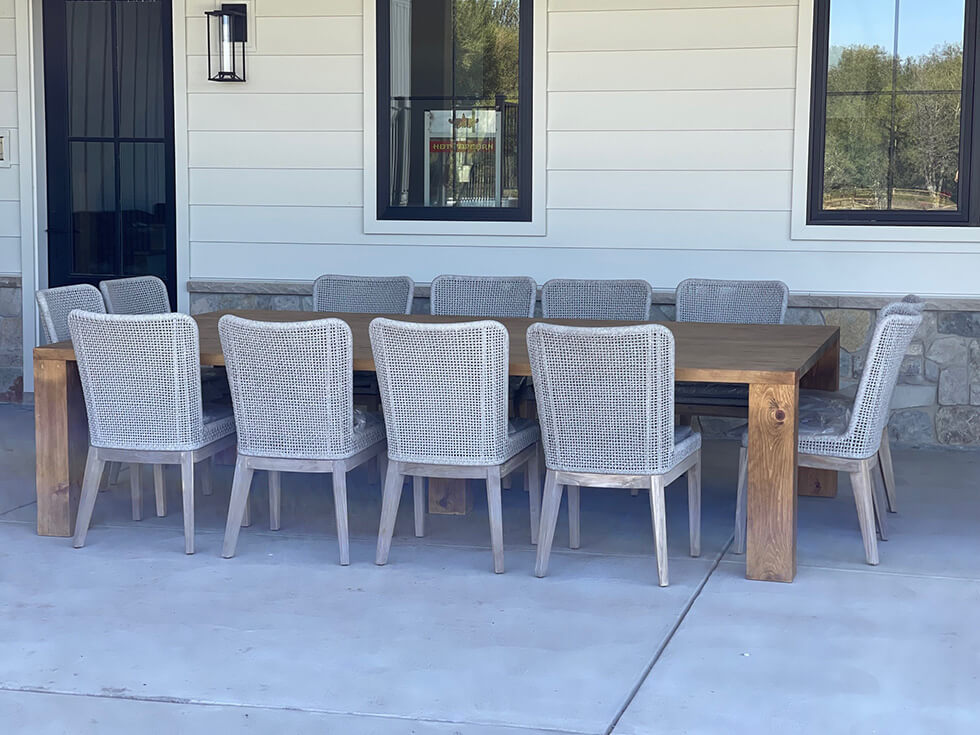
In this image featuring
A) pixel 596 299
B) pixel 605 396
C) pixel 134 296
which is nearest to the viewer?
pixel 605 396

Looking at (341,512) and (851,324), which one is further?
(851,324)

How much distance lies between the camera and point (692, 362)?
398 cm

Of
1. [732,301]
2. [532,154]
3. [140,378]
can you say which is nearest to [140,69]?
[532,154]

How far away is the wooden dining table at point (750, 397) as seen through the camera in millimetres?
3812

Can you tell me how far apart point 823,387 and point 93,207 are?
4015 millimetres

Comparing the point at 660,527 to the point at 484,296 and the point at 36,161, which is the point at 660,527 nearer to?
the point at 484,296

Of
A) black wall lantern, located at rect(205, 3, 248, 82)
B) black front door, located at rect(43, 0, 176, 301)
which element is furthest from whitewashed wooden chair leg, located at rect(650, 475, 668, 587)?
black front door, located at rect(43, 0, 176, 301)

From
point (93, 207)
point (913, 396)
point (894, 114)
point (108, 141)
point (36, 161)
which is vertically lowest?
point (913, 396)

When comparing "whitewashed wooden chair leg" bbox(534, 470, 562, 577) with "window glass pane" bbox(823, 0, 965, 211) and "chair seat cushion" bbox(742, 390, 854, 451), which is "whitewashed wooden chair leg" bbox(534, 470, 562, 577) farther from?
"window glass pane" bbox(823, 0, 965, 211)

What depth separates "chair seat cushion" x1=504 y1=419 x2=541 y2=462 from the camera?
399 cm

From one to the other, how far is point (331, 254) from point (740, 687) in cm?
395

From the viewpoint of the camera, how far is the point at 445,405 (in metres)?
3.88

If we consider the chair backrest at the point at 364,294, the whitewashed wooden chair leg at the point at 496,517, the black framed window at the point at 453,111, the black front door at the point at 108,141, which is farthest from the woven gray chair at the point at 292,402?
the black front door at the point at 108,141

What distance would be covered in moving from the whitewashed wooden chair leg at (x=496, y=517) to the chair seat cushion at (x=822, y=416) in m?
0.80
